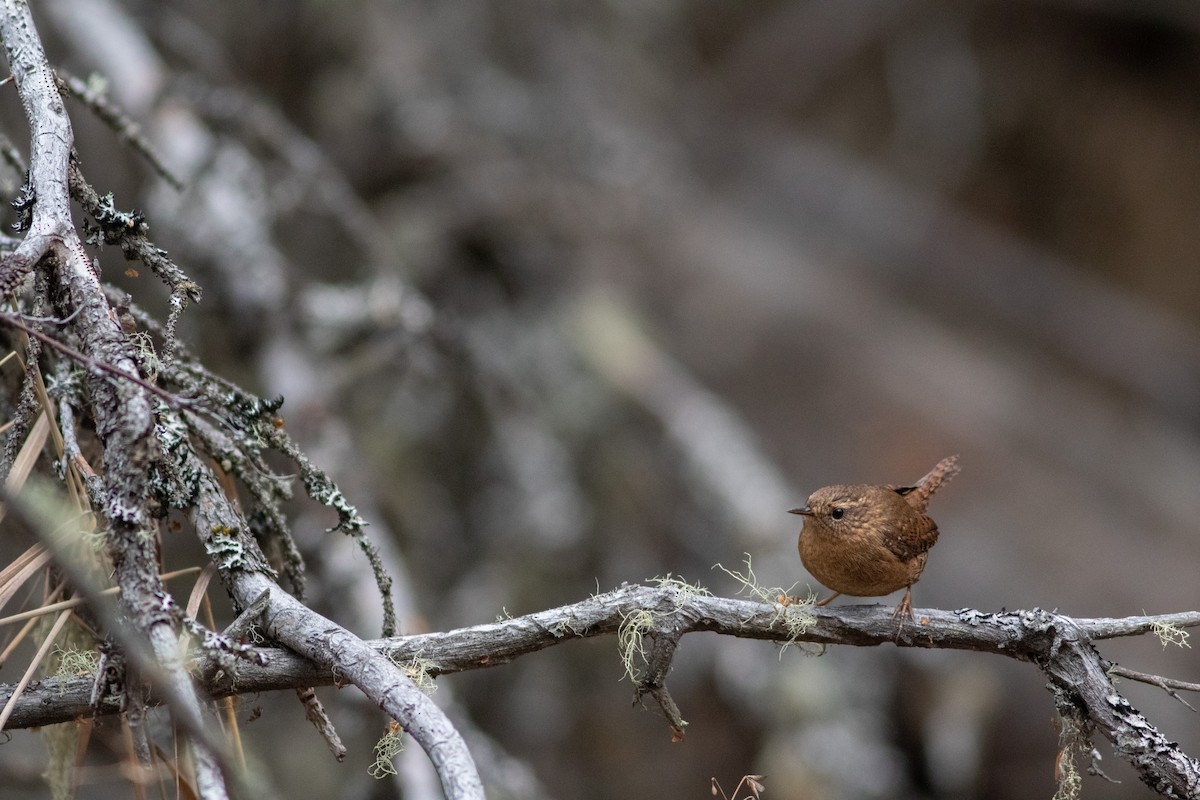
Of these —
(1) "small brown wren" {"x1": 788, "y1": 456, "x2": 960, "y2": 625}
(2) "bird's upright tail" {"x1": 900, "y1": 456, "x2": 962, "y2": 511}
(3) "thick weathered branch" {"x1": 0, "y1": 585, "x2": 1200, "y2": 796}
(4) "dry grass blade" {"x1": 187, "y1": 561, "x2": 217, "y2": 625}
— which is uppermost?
(2) "bird's upright tail" {"x1": 900, "y1": 456, "x2": 962, "y2": 511}

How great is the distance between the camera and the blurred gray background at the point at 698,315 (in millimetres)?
4066

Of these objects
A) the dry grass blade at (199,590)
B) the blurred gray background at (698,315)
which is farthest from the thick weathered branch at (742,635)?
the blurred gray background at (698,315)

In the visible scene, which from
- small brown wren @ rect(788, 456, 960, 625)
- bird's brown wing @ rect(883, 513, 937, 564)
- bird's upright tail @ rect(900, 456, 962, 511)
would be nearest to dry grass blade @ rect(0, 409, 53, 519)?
small brown wren @ rect(788, 456, 960, 625)

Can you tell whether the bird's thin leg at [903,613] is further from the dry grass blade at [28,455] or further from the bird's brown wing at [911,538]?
the dry grass blade at [28,455]

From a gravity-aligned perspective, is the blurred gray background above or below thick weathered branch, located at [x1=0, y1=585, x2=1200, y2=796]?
above

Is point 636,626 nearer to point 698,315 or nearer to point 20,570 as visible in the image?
point 20,570

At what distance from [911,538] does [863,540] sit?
0.58 ft

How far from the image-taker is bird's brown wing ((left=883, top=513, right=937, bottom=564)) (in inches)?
91.7

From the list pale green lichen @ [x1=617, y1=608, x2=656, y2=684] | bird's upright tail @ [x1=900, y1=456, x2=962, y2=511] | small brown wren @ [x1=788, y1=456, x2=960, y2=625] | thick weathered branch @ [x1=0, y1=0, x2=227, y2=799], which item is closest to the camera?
thick weathered branch @ [x1=0, y1=0, x2=227, y2=799]

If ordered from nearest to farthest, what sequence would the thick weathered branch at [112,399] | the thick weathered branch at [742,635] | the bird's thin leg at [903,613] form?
the thick weathered branch at [112,399] → the thick weathered branch at [742,635] → the bird's thin leg at [903,613]

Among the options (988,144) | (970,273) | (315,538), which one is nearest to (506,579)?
(315,538)

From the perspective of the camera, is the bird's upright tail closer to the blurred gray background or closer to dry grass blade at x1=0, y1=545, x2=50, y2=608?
the blurred gray background

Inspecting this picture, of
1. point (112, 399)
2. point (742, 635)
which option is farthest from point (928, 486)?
point (112, 399)

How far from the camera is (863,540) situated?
7.50 feet
